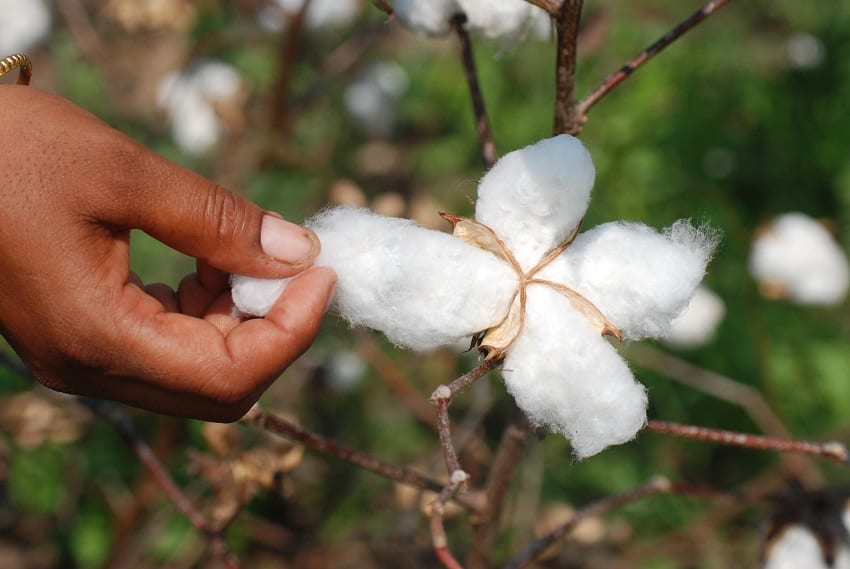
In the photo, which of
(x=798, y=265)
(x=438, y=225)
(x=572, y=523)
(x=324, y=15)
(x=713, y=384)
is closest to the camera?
(x=572, y=523)

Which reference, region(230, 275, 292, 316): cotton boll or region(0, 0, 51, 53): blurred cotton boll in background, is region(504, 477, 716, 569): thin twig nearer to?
region(230, 275, 292, 316): cotton boll

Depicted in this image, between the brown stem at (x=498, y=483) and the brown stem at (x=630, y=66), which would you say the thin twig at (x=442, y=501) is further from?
the brown stem at (x=630, y=66)

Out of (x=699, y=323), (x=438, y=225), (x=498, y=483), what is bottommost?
(x=699, y=323)

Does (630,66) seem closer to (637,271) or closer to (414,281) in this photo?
(637,271)

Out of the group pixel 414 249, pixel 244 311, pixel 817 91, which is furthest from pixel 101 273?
pixel 817 91

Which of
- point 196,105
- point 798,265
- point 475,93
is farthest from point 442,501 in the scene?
point 196,105

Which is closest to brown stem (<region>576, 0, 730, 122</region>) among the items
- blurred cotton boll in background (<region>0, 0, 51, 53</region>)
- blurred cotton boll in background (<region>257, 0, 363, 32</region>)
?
blurred cotton boll in background (<region>257, 0, 363, 32</region>)
